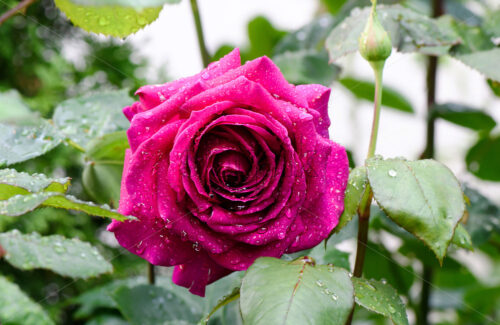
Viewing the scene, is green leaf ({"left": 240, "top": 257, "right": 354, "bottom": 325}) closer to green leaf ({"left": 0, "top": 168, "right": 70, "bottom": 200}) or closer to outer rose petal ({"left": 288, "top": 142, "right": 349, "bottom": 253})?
outer rose petal ({"left": 288, "top": 142, "right": 349, "bottom": 253})

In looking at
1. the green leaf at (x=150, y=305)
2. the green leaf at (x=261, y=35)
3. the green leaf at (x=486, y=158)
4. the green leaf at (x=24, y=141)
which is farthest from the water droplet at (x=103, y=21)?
the green leaf at (x=486, y=158)

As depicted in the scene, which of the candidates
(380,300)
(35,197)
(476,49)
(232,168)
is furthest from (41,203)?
(476,49)

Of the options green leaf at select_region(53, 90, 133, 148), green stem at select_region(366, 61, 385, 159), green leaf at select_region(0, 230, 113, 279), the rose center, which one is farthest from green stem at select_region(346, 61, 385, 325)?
green leaf at select_region(53, 90, 133, 148)

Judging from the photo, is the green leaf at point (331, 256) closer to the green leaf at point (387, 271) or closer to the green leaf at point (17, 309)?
the green leaf at point (387, 271)

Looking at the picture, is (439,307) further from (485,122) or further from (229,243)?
(229,243)

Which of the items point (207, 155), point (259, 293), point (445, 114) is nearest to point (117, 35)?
point (207, 155)

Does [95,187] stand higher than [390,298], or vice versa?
[95,187]
